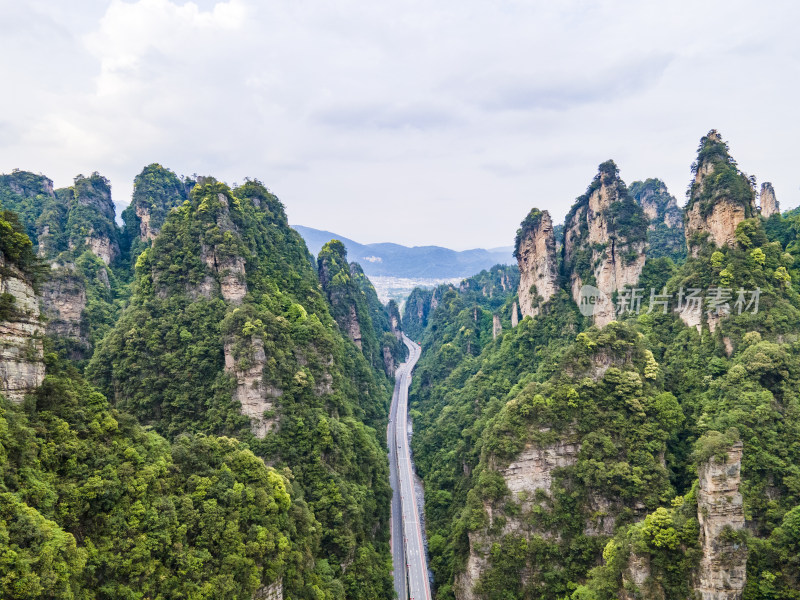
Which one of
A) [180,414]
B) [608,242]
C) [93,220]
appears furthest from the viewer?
[93,220]

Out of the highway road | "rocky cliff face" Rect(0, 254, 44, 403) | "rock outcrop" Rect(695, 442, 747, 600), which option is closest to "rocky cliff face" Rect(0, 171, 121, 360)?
"rocky cliff face" Rect(0, 254, 44, 403)

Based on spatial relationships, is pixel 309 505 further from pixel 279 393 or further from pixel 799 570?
pixel 799 570

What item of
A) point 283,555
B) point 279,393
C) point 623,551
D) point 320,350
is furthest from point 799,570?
point 320,350

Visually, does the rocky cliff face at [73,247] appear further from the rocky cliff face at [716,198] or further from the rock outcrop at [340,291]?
the rocky cliff face at [716,198]

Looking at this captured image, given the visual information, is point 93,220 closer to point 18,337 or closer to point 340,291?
point 340,291

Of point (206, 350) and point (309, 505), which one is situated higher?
point (206, 350)

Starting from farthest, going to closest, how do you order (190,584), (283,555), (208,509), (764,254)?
(764,254) → (283,555) → (208,509) → (190,584)

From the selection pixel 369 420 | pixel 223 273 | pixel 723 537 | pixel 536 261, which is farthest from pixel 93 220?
pixel 723 537
